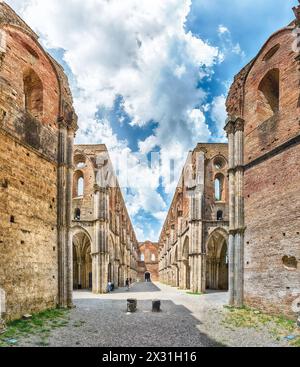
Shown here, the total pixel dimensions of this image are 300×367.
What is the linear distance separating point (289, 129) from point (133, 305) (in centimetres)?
932

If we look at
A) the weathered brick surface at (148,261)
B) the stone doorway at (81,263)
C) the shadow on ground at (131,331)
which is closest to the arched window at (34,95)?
the shadow on ground at (131,331)

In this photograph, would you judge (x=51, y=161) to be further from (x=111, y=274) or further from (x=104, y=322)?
(x=111, y=274)

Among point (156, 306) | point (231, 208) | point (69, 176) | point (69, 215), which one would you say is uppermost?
point (69, 176)

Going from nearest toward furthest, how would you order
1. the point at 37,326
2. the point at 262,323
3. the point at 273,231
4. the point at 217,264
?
the point at 37,326 → the point at 262,323 → the point at 273,231 → the point at 217,264

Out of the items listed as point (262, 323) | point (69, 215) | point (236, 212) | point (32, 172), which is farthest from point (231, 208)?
point (32, 172)

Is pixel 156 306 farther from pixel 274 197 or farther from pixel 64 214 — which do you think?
pixel 274 197

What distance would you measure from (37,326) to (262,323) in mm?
6940

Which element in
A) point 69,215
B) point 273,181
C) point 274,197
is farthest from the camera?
point 69,215

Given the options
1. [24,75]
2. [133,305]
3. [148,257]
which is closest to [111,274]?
[133,305]

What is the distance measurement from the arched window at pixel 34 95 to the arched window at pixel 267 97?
30.6 feet

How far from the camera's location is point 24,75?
12.1 metres

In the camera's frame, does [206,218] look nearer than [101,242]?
No

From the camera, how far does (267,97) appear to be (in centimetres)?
1329

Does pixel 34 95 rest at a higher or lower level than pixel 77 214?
higher
